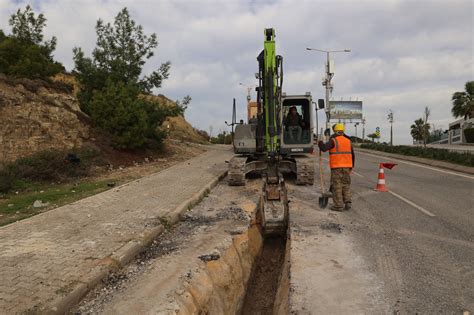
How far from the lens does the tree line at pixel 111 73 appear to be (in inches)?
653

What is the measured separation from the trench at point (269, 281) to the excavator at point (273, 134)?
2.25ft

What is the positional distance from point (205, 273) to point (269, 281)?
179 centimetres

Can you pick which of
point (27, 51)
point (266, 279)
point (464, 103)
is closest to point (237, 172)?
point (266, 279)

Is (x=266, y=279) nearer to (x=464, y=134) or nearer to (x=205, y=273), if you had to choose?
(x=205, y=273)

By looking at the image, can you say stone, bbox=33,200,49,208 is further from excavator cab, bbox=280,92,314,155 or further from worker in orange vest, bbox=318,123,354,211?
excavator cab, bbox=280,92,314,155

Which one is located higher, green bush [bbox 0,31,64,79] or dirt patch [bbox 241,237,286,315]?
green bush [bbox 0,31,64,79]

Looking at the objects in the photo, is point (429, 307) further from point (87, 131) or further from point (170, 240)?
point (87, 131)

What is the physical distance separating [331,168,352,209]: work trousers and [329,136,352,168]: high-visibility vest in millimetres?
114

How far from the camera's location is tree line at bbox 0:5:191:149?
653 inches

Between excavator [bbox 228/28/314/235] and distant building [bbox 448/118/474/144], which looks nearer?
excavator [bbox 228/28/314/235]

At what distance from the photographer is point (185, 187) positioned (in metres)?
11.0

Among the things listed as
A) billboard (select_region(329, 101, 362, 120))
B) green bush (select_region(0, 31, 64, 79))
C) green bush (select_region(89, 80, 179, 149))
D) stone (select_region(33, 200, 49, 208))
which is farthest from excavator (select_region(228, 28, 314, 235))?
billboard (select_region(329, 101, 362, 120))

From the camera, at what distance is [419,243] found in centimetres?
600

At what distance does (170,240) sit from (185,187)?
14.6 feet
